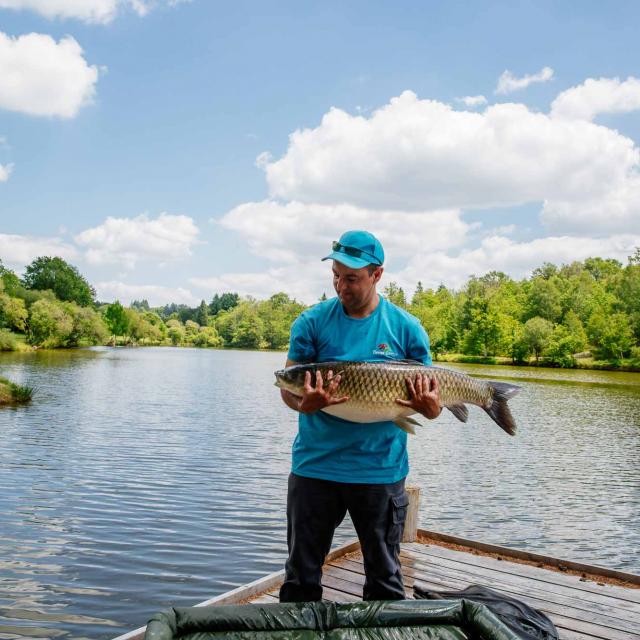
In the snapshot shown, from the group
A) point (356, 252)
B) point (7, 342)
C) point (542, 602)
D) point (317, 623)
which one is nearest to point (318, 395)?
point (356, 252)

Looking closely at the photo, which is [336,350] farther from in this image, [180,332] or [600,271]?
[180,332]

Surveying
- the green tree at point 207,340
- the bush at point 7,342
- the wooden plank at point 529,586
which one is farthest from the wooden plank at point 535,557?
the green tree at point 207,340

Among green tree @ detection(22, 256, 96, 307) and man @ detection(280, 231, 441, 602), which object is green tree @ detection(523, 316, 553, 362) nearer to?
green tree @ detection(22, 256, 96, 307)

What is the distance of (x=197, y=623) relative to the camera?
3.33 m

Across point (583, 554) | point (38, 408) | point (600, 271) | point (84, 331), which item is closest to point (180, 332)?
point (84, 331)

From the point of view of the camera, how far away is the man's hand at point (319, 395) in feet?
10.1

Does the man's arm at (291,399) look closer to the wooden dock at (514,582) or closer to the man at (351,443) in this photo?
the man at (351,443)

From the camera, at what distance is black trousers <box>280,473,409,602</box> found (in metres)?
3.30

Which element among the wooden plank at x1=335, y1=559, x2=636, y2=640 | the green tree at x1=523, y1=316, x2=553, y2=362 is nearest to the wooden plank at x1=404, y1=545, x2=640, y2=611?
the wooden plank at x1=335, y1=559, x2=636, y2=640

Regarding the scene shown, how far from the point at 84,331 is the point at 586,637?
87.3 meters

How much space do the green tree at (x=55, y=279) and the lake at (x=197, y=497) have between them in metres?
85.8

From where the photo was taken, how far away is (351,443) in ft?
10.8

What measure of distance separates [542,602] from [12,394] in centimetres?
2381

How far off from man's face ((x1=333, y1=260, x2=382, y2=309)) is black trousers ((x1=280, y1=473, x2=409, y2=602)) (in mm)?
924
